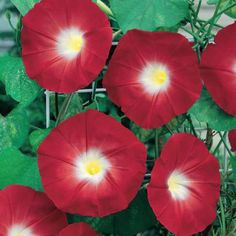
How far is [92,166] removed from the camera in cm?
113

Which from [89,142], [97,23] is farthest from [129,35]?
[89,142]

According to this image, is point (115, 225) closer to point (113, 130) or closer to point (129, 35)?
point (113, 130)

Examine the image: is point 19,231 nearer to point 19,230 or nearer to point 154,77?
point 19,230

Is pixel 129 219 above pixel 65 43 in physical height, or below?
below

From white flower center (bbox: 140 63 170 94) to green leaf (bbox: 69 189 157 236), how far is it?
226 millimetres

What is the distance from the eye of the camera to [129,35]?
1113 millimetres

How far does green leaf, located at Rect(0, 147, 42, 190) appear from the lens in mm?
1234

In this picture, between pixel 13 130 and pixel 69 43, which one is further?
pixel 13 130

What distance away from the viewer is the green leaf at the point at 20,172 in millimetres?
1234

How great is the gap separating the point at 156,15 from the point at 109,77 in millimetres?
118

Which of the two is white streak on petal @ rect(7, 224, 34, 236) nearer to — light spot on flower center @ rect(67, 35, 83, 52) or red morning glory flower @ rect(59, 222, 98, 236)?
red morning glory flower @ rect(59, 222, 98, 236)

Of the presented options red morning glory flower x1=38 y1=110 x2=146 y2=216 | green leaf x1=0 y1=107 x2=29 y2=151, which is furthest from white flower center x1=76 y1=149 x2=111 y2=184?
green leaf x1=0 y1=107 x2=29 y2=151

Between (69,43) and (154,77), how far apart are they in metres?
0.14

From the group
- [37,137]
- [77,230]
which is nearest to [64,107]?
[37,137]
